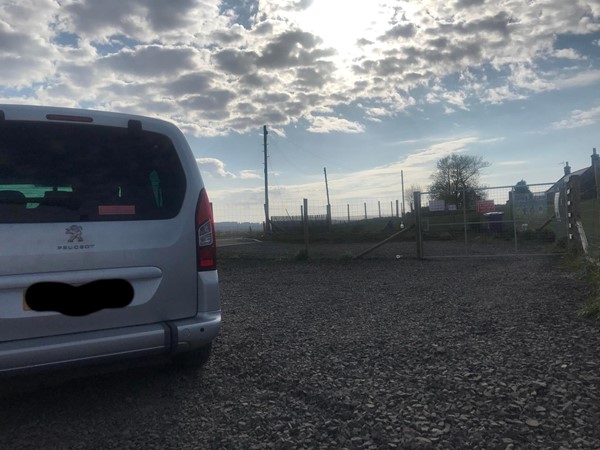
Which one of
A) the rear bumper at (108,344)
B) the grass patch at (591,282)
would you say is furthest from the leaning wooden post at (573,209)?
the rear bumper at (108,344)

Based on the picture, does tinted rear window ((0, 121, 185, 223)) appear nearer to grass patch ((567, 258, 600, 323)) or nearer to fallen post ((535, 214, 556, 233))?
grass patch ((567, 258, 600, 323))

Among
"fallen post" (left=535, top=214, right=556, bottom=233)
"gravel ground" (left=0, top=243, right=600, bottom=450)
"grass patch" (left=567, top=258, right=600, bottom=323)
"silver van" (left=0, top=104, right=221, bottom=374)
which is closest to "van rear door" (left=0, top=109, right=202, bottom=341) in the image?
"silver van" (left=0, top=104, right=221, bottom=374)

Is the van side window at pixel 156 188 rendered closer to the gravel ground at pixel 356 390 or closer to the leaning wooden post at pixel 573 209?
the gravel ground at pixel 356 390

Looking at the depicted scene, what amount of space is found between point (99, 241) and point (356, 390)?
2051 mm

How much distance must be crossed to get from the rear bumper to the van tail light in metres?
Answer: 0.37

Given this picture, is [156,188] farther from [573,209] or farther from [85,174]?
[573,209]

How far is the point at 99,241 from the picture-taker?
332 cm

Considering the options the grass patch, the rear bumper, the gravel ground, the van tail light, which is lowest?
the gravel ground

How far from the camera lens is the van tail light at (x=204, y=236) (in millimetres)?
3719

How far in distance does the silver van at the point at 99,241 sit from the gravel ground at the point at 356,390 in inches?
17.1

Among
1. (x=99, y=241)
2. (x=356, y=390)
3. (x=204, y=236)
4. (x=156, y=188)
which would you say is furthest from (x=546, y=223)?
(x=99, y=241)

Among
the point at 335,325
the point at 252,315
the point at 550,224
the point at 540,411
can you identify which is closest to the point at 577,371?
the point at 540,411

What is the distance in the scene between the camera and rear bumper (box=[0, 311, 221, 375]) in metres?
3.01

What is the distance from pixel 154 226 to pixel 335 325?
2937 mm
